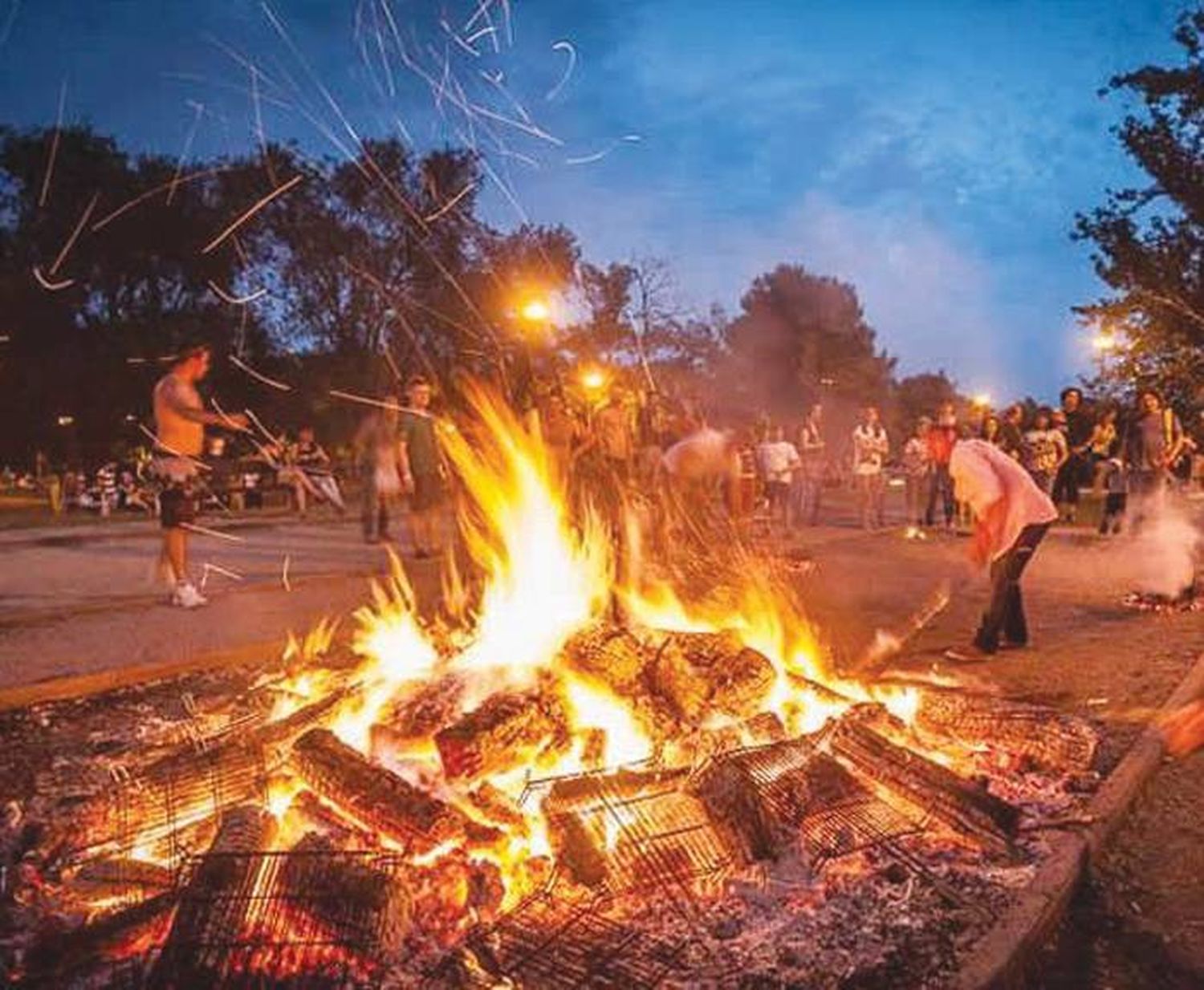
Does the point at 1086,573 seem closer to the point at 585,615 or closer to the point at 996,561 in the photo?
the point at 996,561

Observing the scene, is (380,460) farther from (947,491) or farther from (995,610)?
(947,491)

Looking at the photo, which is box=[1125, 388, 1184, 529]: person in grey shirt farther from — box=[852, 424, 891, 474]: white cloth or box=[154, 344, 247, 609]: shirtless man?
box=[154, 344, 247, 609]: shirtless man

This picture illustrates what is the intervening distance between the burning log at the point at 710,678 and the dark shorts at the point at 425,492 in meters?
6.87

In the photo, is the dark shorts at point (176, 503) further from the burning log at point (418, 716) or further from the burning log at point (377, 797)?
the burning log at point (377, 797)

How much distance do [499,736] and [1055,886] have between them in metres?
2.30

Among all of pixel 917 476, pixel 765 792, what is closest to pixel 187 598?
pixel 765 792

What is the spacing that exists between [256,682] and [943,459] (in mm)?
5187

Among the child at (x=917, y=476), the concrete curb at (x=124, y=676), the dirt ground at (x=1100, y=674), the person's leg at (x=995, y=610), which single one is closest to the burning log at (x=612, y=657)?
the dirt ground at (x=1100, y=674)

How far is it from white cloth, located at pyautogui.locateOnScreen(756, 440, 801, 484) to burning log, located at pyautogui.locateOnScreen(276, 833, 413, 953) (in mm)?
11942


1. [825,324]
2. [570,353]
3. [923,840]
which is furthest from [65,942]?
[825,324]

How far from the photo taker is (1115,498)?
14469mm

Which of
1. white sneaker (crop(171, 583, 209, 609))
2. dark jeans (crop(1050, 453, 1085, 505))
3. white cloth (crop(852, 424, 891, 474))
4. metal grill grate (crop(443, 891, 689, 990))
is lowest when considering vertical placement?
metal grill grate (crop(443, 891, 689, 990))

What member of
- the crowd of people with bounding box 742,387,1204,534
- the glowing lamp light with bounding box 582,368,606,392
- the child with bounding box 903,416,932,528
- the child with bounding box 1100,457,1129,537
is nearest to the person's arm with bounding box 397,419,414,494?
the crowd of people with bounding box 742,387,1204,534

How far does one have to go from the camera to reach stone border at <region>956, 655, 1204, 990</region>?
117 inches
